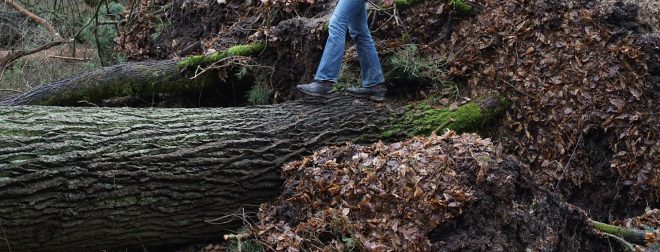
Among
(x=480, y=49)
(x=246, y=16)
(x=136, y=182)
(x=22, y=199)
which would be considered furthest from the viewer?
(x=246, y=16)

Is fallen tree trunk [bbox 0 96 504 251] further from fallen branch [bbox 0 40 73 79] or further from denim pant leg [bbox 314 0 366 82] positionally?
fallen branch [bbox 0 40 73 79]

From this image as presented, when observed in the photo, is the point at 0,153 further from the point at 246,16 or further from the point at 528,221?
the point at 246,16

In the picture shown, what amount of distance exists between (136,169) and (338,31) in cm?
202

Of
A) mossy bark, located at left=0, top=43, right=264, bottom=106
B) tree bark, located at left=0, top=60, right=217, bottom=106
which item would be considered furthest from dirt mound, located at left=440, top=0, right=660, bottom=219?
tree bark, located at left=0, top=60, right=217, bottom=106

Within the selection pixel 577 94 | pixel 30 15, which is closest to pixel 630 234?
pixel 577 94

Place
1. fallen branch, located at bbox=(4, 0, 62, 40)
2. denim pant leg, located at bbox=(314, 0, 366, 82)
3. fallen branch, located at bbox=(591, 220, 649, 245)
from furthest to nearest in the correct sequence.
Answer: fallen branch, located at bbox=(4, 0, 62, 40) → denim pant leg, located at bbox=(314, 0, 366, 82) → fallen branch, located at bbox=(591, 220, 649, 245)

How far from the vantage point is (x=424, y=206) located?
4574 millimetres

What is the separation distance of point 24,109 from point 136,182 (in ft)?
3.13

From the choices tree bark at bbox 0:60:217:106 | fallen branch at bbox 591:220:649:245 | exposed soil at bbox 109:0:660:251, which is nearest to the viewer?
exposed soil at bbox 109:0:660:251

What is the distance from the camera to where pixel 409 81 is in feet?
21.9

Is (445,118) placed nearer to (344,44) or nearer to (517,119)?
(517,119)

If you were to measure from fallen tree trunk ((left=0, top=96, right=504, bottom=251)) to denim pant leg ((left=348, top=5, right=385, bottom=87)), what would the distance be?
611 millimetres

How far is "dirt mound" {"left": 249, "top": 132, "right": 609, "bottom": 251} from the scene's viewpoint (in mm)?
4535

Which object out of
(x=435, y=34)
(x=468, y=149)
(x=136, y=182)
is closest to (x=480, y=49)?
(x=435, y=34)
